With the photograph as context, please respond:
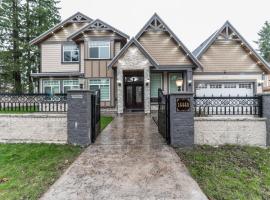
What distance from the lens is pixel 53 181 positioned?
13.3ft

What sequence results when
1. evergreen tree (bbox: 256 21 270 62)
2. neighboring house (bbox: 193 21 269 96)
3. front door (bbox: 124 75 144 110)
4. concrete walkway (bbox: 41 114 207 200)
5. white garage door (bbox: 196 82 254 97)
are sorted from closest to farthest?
1. concrete walkway (bbox: 41 114 207 200)
2. neighboring house (bbox: 193 21 269 96)
3. white garage door (bbox: 196 82 254 97)
4. front door (bbox: 124 75 144 110)
5. evergreen tree (bbox: 256 21 270 62)

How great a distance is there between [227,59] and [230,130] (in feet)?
32.4

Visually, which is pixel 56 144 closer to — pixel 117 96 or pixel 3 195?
pixel 3 195

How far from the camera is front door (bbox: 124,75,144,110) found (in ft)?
52.1

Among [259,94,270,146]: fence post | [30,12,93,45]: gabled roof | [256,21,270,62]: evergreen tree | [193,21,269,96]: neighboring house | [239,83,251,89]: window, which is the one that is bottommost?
[259,94,270,146]: fence post

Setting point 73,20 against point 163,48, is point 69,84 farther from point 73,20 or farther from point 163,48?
point 163,48

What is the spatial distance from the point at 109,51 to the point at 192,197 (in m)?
13.3

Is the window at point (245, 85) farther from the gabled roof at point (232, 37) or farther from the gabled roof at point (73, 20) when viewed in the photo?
the gabled roof at point (73, 20)

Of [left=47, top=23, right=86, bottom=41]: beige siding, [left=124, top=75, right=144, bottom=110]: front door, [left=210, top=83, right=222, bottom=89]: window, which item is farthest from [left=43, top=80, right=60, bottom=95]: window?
[left=210, top=83, right=222, bottom=89]: window

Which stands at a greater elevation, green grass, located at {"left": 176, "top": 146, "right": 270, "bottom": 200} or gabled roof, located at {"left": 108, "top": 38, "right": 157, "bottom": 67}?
gabled roof, located at {"left": 108, "top": 38, "right": 157, "bottom": 67}

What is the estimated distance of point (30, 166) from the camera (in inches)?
202

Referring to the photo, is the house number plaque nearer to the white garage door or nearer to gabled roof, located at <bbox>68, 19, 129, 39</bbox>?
the white garage door

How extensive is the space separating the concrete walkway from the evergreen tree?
158 ft

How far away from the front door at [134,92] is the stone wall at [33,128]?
29.8ft
